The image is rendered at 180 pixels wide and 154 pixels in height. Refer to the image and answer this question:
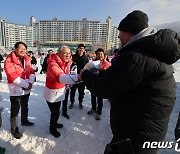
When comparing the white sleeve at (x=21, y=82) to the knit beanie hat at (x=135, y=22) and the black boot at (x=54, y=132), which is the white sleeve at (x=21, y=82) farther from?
the knit beanie hat at (x=135, y=22)

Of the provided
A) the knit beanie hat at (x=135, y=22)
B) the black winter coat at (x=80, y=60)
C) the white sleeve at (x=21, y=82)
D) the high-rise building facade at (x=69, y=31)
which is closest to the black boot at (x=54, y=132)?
the white sleeve at (x=21, y=82)

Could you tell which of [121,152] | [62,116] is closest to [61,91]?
[62,116]

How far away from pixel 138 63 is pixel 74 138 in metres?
2.36

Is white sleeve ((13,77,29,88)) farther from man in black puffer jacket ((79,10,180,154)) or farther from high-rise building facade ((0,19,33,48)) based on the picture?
high-rise building facade ((0,19,33,48))

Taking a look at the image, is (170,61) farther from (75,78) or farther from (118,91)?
(75,78)

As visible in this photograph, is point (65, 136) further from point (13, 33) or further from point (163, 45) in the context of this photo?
point (13, 33)

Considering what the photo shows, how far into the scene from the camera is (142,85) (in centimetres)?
121

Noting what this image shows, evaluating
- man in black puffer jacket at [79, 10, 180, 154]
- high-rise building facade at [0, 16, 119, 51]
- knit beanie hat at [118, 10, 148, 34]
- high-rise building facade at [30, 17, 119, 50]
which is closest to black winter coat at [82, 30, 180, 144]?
man in black puffer jacket at [79, 10, 180, 154]

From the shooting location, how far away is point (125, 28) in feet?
4.32

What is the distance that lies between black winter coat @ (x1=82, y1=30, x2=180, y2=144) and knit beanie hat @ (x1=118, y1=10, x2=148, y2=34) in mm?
156

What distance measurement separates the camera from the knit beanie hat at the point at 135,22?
1276mm

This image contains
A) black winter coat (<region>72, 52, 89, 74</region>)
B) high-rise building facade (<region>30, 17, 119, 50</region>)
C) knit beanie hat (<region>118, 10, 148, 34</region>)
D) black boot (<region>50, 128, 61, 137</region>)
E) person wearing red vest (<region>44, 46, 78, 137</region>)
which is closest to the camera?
knit beanie hat (<region>118, 10, 148, 34</region>)

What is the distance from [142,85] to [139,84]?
0.02 meters

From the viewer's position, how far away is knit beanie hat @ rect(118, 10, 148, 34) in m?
1.28
